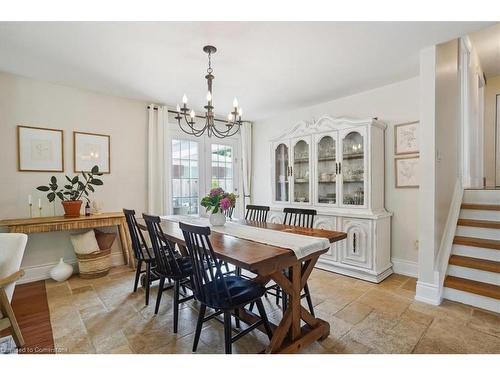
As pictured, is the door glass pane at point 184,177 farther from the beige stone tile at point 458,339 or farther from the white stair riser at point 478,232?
the white stair riser at point 478,232

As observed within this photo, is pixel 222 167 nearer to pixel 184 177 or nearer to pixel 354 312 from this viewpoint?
pixel 184 177

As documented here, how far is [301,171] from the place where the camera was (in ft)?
12.9

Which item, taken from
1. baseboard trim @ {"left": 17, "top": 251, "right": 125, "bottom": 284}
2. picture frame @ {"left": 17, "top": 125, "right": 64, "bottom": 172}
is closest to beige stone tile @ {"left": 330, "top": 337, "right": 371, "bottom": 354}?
baseboard trim @ {"left": 17, "top": 251, "right": 125, "bottom": 284}

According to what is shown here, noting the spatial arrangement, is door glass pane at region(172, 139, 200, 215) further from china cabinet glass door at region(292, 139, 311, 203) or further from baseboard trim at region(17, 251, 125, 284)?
china cabinet glass door at region(292, 139, 311, 203)

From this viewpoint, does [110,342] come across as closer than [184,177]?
Yes

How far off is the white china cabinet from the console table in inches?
88.9

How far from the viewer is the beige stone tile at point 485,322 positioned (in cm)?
197

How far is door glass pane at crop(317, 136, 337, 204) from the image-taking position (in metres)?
3.53

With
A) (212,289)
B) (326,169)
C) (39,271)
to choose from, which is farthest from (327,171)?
(39,271)

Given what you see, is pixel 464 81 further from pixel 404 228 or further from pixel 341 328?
pixel 341 328

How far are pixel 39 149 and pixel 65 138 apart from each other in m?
0.32

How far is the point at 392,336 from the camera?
1.92 meters
